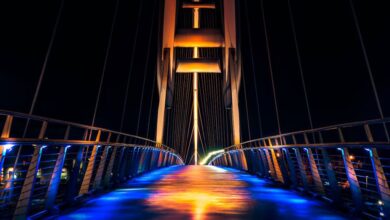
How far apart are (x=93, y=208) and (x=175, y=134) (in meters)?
30.7

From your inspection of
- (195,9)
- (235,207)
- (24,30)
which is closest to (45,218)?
(235,207)

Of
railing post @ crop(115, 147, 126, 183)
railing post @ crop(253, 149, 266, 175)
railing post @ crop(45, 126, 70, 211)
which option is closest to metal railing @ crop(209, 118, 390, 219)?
railing post @ crop(253, 149, 266, 175)

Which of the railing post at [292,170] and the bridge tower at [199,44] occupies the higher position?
the bridge tower at [199,44]

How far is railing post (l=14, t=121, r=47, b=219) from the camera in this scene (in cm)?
300

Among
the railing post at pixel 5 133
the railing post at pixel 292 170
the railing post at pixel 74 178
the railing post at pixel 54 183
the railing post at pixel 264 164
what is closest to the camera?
the railing post at pixel 5 133

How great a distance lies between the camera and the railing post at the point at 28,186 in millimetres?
3005

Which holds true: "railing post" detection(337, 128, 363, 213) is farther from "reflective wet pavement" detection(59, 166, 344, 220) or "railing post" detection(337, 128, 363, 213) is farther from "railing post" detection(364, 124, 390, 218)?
"railing post" detection(364, 124, 390, 218)

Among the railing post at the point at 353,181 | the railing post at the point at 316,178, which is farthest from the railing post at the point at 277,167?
the railing post at the point at 353,181

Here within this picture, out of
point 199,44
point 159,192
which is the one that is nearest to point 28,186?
point 159,192

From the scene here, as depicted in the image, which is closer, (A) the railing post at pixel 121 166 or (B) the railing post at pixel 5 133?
(B) the railing post at pixel 5 133

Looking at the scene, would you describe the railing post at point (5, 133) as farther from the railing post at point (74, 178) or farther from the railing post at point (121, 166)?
the railing post at point (121, 166)

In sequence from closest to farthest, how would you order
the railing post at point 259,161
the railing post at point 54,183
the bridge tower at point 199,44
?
the railing post at point 54,183
the railing post at point 259,161
the bridge tower at point 199,44

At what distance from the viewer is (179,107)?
114 ft

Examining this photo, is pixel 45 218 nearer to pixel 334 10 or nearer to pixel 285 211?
pixel 285 211
